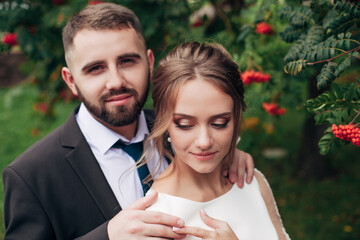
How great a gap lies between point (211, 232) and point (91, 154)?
90 cm

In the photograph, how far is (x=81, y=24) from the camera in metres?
2.28

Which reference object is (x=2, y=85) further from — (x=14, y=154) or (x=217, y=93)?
(x=217, y=93)

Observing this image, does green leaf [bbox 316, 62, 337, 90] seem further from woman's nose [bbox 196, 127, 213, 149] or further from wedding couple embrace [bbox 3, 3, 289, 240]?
woman's nose [bbox 196, 127, 213, 149]

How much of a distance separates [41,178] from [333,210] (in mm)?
4477

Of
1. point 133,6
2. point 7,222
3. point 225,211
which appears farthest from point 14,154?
point 225,211

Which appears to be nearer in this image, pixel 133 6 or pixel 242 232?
pixel 242 232

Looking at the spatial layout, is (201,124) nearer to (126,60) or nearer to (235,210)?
(235,210)

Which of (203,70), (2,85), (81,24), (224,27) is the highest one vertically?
(81,24)

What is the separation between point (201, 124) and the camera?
5.91 feet

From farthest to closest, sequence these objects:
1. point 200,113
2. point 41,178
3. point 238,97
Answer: point 41,178 → point 238,97 → point 200,113

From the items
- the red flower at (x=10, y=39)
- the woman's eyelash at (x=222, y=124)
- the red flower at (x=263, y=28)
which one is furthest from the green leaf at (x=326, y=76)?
the red flower at (x=10, y=39)

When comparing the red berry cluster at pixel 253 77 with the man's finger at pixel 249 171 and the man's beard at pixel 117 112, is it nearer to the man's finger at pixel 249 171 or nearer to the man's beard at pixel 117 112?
the man's finger at pixel 249 171

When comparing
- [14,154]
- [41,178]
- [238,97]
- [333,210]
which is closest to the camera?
[238,97]

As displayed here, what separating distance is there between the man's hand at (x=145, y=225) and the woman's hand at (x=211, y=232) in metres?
0.04
